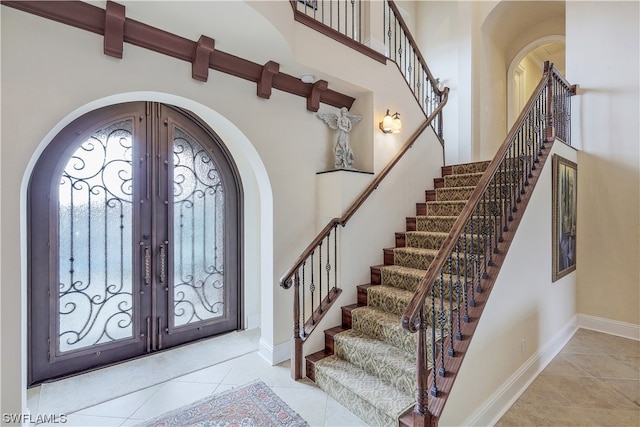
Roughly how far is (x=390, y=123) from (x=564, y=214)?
2.25 meters

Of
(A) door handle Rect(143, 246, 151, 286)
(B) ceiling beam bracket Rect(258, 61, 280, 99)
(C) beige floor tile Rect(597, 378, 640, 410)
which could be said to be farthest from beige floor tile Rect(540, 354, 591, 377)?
(A) door handle Rect(143, 246, 151, 286)

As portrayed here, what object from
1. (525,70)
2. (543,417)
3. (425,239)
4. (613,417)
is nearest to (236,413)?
(543,417)

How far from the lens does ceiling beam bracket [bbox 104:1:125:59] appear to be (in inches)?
83.2

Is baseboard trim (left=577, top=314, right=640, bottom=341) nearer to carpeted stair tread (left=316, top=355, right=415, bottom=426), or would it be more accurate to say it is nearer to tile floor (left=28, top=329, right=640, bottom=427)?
tile floor (left=28, top=329, right=640, bottom=427)

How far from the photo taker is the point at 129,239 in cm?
314

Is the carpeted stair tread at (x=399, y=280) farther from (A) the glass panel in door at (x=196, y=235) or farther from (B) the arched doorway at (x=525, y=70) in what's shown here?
(B) the arched doorway at (x=525, y=70)

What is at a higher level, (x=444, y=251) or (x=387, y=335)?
(x=444, y=251)

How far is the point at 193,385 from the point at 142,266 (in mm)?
1301

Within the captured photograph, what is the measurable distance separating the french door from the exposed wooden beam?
89 cm

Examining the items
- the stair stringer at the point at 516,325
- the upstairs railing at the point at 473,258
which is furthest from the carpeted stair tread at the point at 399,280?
the stair stringer at the point at 516,325

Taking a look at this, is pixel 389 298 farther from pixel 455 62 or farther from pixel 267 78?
pixel 455 62

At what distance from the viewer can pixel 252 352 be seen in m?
3.31

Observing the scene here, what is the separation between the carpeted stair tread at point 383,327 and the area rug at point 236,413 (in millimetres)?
930

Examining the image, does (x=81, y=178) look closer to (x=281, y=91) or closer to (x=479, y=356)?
(x=281, y=91)
